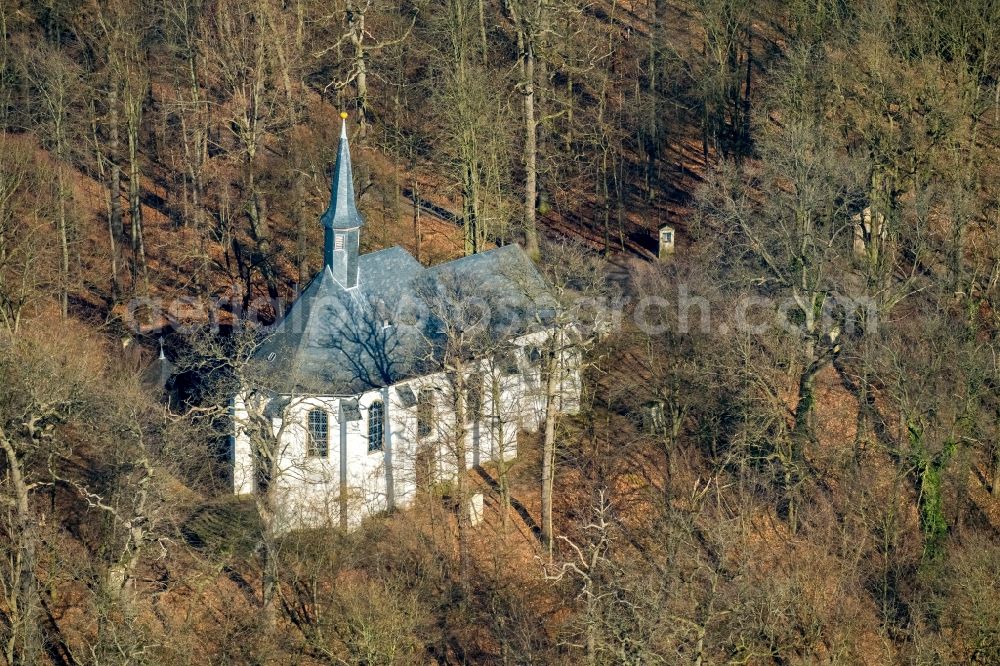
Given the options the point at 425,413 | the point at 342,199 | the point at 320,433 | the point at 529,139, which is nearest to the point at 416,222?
the point at 529,139

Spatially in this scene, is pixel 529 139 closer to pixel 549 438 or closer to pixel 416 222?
pixel 416 222

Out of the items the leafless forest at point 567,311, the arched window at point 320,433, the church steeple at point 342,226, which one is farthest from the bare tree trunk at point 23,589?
the church steeple at point 342,226

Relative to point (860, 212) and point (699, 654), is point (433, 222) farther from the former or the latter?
point (699, 654)

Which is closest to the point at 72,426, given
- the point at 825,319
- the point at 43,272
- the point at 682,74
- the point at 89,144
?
the point at 43,272

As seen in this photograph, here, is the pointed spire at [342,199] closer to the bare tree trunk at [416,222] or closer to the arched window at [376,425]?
the arched window at [376,425]

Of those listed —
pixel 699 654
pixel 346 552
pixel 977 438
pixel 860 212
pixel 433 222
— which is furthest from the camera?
pixel 433 222

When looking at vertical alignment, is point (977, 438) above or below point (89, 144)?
below

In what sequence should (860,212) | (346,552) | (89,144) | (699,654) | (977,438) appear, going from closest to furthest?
1. (699,654)
2. (346,552)
3. (977,438)
4. (860,212)
5. (89,144)
